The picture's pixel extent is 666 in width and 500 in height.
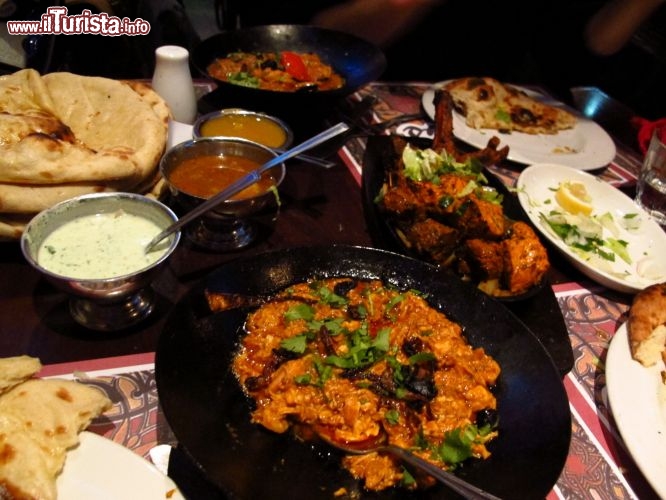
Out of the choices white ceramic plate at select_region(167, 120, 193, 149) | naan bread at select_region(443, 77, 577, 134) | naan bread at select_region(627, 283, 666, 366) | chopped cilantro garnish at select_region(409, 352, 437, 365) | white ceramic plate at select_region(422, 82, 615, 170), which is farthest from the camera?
naan bread at select_region(443, 77, 577, 134)

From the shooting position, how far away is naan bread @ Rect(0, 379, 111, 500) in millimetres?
1251

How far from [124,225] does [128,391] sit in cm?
65

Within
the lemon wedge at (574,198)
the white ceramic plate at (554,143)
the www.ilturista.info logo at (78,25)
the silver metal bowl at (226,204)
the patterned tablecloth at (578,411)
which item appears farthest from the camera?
the white ceramic plate at (554,143)

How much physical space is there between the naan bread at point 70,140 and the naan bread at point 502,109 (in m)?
2.35

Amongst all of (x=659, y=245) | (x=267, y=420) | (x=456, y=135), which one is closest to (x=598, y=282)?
(x=659, y=245)

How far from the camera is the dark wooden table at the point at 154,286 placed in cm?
188

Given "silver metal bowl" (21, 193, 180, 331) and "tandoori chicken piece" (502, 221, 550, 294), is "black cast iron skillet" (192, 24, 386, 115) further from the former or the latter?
"tandoori chicken piece" (502, 221, 550, 294)

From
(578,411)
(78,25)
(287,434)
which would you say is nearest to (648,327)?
(578,411)

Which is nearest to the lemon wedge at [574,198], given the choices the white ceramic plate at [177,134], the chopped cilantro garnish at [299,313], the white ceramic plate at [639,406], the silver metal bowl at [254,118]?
the white ceramic plate at [639,406]

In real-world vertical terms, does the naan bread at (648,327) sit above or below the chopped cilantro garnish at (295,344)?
above

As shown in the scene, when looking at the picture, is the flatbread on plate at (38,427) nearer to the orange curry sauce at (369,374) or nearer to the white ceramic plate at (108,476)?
the white ceramic plate at (108,476)

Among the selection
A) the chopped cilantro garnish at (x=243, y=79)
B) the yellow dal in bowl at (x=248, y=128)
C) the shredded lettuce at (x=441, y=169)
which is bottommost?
the yellow dal in bowl at (x=248, y=128)

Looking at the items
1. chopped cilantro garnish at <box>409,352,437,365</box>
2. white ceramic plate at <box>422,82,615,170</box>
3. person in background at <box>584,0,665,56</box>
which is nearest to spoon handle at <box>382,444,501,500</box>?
chopped cilantro garnish at <box>409,352,437,365</box>

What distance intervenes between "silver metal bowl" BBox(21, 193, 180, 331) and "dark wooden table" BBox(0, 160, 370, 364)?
4 centimetres
